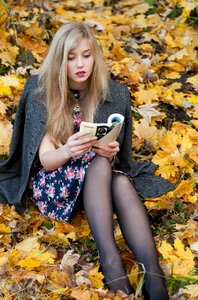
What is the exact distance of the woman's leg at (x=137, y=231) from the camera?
2781mm

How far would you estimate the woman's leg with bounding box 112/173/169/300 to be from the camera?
9.12 ft

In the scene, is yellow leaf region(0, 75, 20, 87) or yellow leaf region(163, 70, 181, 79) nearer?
yellow leaf region(0, 75, 20, 87)

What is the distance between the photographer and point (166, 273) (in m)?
2.95

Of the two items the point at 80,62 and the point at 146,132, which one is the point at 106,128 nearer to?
the point at 80,62

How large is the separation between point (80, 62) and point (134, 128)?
3.08 ft

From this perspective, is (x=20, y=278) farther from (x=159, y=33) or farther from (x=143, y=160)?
(x=159, y=33)

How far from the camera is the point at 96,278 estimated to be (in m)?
2.90

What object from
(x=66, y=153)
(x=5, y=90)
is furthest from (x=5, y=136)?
(x=66, y=153)

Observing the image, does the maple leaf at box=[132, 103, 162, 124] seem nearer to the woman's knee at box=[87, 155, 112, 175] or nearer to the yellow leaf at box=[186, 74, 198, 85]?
the yellow leaf at box=[186, 74, 198, 85]

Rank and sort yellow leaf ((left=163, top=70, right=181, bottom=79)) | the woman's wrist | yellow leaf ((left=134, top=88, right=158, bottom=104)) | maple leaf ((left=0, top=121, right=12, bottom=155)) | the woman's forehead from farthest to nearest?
yellow leaf ((left=163, top=70, right=181, bottom=79)), yellow leaf ((left=134, top=88, right=158, bottom=104)), maple leaf ((left=0, top=121, right=12, bottom=155)), the woman's forehead, the woman's wrist

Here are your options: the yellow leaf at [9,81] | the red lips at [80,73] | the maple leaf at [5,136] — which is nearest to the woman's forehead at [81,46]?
the red lips at [80,73]

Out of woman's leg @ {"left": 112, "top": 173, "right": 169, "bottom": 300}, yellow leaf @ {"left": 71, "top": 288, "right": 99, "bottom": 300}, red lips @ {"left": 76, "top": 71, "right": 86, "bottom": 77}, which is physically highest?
red lips @ {"left": 76, "top": 71, "right": 86, "bottom": 77}

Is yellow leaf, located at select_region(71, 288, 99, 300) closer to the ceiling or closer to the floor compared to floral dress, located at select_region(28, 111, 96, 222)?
closer to the floor

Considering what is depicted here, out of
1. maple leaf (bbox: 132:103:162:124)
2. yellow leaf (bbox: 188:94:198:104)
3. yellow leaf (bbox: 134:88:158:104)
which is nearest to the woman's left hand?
maple leaf (bbox: 132:103:162:124)
